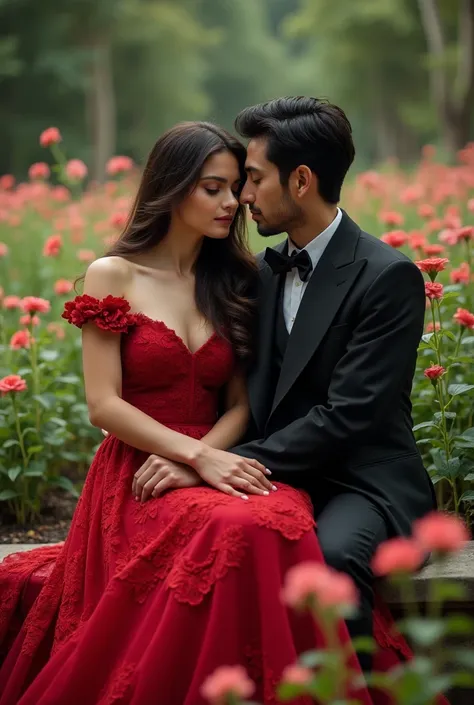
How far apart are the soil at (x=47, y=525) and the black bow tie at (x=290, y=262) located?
1.49 m

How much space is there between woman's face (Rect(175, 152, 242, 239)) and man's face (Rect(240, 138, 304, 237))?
5cm

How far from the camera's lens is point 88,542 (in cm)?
289

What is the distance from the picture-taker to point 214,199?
3082mm

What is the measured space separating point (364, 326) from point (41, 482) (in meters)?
1.75

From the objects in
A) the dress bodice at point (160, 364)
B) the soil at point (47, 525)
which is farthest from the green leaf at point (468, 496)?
the soil at point (47, 525)

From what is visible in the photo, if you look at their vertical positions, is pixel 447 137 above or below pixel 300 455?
above

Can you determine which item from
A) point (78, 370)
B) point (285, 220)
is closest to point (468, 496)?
point (285, 220)

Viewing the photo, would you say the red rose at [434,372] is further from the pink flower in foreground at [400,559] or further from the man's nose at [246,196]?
the pink flower in foreground at [400,559]

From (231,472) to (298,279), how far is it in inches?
28.3

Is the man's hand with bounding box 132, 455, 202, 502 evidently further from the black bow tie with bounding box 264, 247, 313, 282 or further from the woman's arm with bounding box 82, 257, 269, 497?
the black bow tie with bounding box 264, 247, 313, 282

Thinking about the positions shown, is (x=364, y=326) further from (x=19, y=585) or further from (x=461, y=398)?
(x=19, y=585)

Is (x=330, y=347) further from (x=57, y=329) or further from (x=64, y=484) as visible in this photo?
(x=57, y=329)

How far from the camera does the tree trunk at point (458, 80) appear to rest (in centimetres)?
1151

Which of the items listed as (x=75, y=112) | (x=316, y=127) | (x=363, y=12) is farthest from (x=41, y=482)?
(x=75, y=112)
